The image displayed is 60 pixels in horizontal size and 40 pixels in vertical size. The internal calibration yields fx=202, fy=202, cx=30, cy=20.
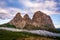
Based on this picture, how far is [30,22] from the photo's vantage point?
36.4 feet

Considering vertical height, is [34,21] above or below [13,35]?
above

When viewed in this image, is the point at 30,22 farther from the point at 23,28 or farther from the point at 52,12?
the point at 52,12

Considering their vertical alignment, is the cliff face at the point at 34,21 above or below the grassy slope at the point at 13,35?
above

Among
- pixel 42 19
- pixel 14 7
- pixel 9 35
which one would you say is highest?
pixel 14 7

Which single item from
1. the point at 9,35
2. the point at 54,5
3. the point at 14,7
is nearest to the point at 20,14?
the point at 14,7

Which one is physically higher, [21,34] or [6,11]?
[6,11]

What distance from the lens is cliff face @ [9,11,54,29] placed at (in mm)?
11055

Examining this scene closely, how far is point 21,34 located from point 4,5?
1.93m

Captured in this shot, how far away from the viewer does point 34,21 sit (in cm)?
1108

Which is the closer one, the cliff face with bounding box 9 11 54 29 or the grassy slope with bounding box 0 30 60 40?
the grassy slope with bounding box 0 30 60 40

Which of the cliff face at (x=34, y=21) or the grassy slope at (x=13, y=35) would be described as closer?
the grassy slope at (x=13, y=35)

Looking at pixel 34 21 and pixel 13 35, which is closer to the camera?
pixel 13 35

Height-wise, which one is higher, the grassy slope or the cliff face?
the cliff face

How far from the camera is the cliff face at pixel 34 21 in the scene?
11.1 meters
